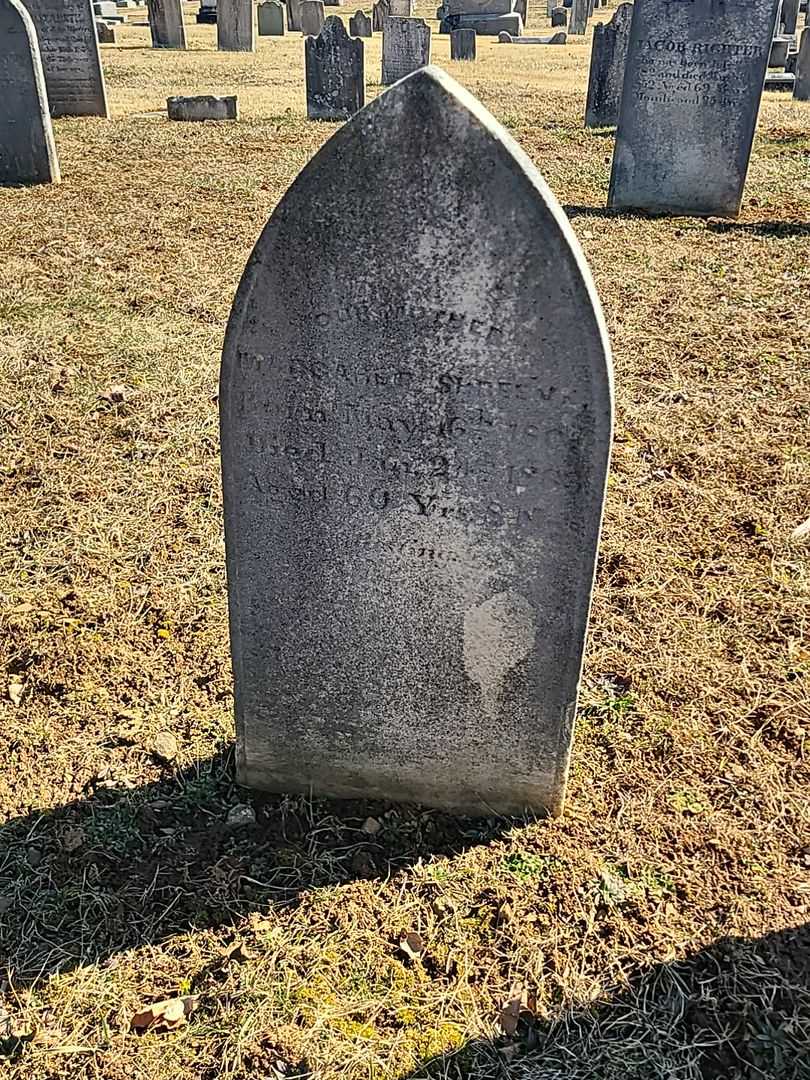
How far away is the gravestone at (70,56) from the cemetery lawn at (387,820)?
8.62 m

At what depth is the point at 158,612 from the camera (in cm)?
338

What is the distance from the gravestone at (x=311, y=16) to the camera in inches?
1012

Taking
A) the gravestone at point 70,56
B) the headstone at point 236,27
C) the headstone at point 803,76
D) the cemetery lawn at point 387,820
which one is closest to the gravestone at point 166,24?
→ the headstone at point 236,27

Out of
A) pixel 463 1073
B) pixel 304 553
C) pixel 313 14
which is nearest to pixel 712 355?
pixel 304 553

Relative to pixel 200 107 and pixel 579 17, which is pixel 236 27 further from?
pixel 579 17

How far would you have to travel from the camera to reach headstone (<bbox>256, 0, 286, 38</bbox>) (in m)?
25.5

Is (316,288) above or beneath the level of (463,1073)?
above

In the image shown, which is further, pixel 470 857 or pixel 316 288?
pixel 470 857

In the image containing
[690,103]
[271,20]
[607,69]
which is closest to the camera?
[690,103]

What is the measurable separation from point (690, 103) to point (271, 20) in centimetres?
2196

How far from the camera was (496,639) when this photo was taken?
2.25m

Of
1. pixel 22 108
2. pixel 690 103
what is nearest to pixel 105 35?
pixel 22 108

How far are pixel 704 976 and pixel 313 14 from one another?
29.0 m

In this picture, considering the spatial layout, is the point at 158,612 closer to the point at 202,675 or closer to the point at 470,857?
the point at 202,675
